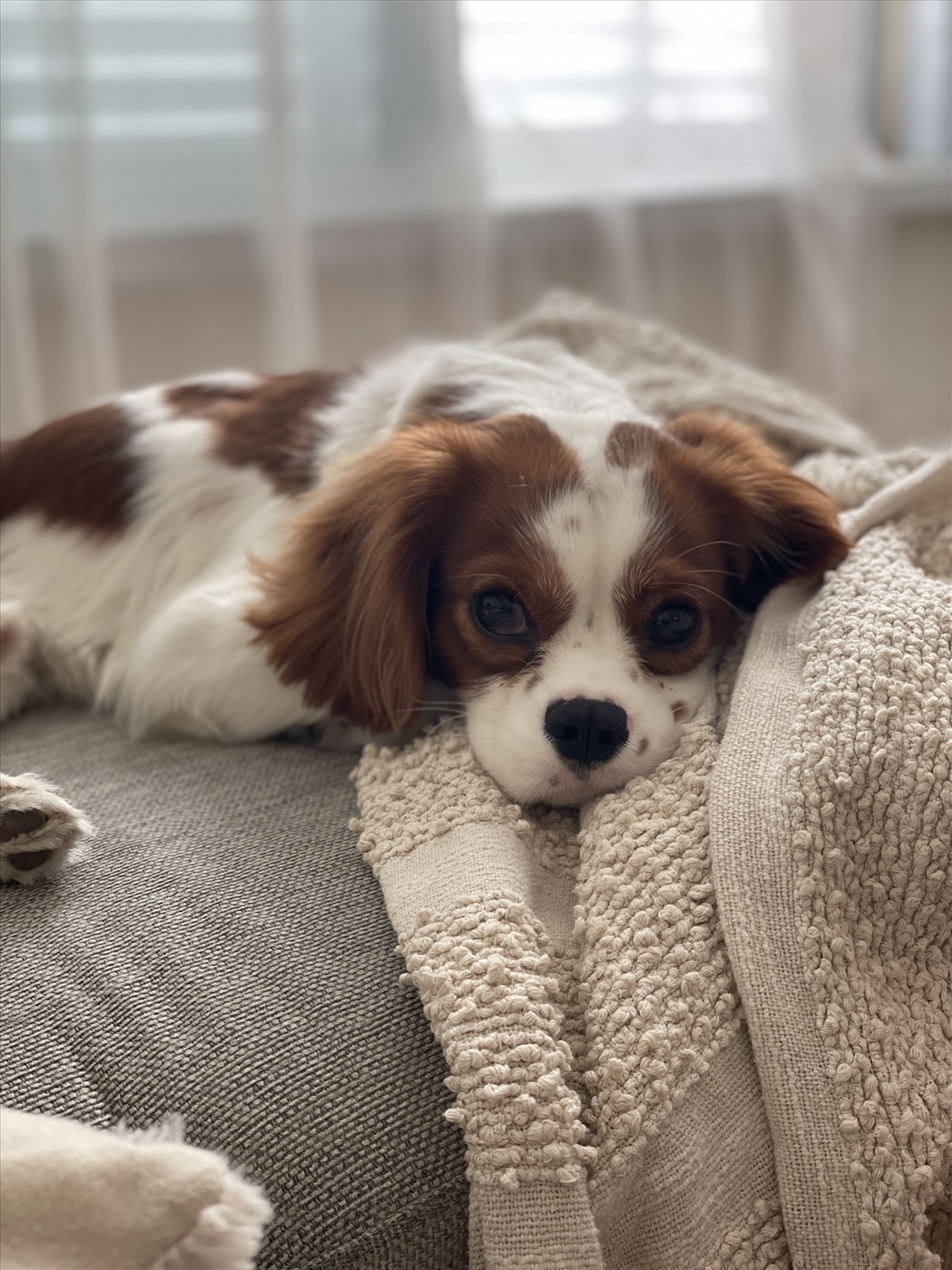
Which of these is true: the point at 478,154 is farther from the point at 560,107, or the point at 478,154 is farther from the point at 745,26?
the point at 745,26

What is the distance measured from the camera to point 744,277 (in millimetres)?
3199

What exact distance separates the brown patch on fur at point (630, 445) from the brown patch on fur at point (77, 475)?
0.63 meters

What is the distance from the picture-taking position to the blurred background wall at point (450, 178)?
2.40m

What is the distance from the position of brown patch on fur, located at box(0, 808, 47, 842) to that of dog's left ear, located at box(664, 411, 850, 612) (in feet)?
A: 2.43

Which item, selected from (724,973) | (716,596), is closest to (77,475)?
(716,596)

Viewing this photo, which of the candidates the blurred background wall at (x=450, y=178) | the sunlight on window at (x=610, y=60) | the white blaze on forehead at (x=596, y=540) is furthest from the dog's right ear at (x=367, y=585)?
the sunlight on window at (x=610, y=60)

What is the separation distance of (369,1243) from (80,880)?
440mm

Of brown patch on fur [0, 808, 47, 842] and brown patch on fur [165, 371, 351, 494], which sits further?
brown patch on fur [165, 371, 351, 494]

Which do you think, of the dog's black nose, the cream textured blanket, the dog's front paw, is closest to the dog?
→ the dog's black nose

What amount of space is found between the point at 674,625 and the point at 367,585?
0.32 metres

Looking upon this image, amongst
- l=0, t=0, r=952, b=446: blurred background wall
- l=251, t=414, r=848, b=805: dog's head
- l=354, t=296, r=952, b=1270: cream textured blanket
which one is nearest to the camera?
l=354, t=296, r=952, b=1270: cream textured blanket

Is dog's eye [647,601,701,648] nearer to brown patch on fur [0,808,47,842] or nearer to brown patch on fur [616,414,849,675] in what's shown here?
brown patch on fur [616,414,849,675]

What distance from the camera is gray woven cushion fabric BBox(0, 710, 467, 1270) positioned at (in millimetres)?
915

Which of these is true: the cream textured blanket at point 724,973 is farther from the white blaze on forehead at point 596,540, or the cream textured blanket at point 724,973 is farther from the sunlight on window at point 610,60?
the sunlight on window at point 610,60
